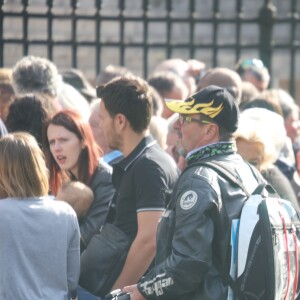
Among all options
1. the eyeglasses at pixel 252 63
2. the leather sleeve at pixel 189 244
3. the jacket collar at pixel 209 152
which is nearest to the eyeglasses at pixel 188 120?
the jacket collar at pixel 209 152

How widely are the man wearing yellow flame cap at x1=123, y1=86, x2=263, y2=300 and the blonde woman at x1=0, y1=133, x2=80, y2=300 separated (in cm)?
55

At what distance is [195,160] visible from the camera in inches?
208

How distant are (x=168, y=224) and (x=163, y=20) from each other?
619 cm

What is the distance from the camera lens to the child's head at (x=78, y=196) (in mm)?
6211

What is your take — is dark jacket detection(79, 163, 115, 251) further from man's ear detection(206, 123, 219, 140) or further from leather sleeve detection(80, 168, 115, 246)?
man's ear detection(206, 123, 219, 140)

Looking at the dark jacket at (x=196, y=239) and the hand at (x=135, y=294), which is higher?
the dark jacket at (x=196, y=239)

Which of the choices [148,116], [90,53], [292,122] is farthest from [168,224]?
[90,53]

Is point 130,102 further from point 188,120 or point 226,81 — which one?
point 226,81

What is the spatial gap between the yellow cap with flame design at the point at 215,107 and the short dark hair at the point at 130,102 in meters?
0.62

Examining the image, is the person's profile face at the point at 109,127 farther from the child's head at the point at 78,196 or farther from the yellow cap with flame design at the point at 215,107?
the yellow cap with flame design at the point at 215,107

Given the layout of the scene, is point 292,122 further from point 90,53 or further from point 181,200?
point 90,53

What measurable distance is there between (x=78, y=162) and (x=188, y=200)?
Result: 67.6 inches

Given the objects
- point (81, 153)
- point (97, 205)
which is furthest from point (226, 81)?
point (97, 205)

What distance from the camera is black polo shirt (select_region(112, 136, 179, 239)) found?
574 cm
